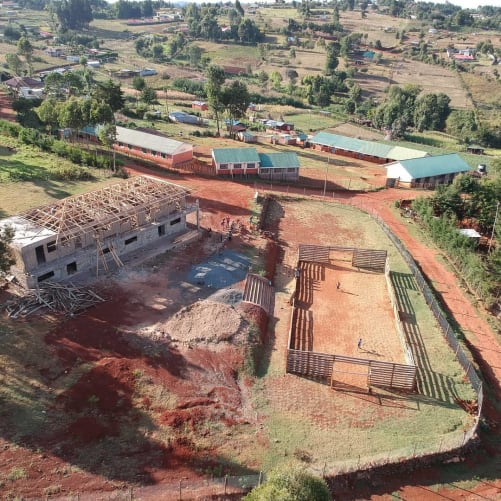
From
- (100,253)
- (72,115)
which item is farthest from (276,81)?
(100,253)

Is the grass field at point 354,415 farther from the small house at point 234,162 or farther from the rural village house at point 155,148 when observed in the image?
the rural village house at point 155,148

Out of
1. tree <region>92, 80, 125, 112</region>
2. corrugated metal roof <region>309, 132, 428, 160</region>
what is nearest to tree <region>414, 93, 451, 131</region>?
corrugated metal roof <region>309, 132, 428, 160</region>

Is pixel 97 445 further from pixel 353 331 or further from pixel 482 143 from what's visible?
pixel 482 143

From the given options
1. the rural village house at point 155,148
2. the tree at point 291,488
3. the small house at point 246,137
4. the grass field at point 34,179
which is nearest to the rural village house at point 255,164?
the rural village house at point 155,148

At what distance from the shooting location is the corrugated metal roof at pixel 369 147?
7144 centimetres

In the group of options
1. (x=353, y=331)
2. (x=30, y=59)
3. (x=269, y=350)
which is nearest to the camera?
(x=269, y=350)

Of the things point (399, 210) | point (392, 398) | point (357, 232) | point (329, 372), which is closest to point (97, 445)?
point (329, 372)

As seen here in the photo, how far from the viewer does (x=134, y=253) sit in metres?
38.8

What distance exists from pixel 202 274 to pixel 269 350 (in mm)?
9135

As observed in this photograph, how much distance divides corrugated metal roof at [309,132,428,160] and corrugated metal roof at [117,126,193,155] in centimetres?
2653

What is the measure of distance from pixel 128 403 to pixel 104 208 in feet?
59.5

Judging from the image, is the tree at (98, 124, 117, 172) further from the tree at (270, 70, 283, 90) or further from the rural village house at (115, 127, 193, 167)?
the tree at (270, 70, 283, 90)

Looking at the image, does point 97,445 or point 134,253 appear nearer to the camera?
point 97,445

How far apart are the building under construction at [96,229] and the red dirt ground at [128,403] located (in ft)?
13.3
